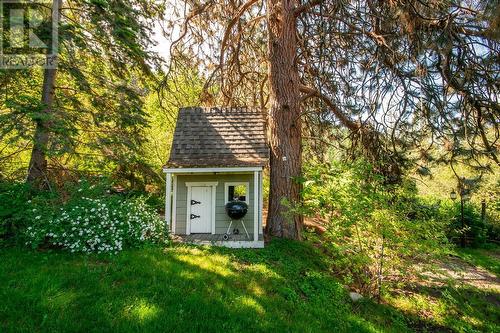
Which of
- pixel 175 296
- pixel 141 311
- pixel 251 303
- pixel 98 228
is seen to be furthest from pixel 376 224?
pixel 98 228

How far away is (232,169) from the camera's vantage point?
693cm

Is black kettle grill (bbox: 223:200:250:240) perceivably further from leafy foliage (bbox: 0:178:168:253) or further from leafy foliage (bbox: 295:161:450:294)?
leafy foliage (bbox: 295:161:450:294)

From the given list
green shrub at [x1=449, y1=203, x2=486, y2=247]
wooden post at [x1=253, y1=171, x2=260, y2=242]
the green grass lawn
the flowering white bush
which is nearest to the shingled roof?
wooden post at [x1=253, y1=171, x2=260, y2=242]

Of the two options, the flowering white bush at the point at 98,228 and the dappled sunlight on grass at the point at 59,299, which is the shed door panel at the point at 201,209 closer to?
the flowering white bush at the point at 98,228

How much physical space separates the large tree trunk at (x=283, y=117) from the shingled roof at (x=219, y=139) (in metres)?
0.54

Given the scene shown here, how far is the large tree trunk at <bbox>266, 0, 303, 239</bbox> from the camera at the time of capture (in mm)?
7508

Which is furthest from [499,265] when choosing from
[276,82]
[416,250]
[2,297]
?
[2,297]

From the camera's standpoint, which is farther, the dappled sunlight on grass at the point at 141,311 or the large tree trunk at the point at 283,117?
the large tree trunk at the point at 283,117

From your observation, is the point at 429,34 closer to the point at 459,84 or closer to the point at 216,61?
the point at 459,84

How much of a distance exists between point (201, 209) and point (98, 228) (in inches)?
111

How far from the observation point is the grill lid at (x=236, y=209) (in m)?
7.06

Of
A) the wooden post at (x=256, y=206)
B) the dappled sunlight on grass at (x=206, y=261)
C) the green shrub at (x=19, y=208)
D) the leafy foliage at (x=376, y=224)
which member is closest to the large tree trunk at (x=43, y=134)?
the green shrub at (x=19, y=208)

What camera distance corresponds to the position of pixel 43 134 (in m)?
5.34

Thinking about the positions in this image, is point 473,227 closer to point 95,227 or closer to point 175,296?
point 175,296
